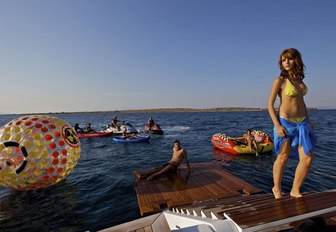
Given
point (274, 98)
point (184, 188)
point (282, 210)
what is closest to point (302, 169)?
point (282, 210)

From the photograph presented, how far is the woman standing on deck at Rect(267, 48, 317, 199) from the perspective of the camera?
3219mm

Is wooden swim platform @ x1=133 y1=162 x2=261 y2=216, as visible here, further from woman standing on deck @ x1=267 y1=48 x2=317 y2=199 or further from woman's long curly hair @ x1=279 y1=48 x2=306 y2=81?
woman's long curly hair @ x1=279 y1=48 x2=306 y2=81

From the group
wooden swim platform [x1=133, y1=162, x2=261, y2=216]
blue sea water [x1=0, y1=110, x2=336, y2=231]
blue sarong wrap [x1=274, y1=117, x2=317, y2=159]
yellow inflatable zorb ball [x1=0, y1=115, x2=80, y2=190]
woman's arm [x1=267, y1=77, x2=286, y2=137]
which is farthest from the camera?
blue sea water [x1=0, y1=110, x2=336, y2=231]

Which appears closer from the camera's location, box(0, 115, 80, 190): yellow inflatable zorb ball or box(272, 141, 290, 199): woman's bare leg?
box(272, 141, 290, 199): woman's bare leg

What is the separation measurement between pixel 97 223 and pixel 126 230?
9.71ft

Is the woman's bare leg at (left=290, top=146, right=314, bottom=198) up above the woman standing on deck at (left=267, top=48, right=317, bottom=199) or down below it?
below

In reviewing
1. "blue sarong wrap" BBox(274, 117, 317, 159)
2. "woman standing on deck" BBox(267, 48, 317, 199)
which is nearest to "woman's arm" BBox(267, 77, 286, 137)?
"woman standing on deck" BBox(267, 48, 317, 199)

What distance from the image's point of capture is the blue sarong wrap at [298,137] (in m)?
3.20

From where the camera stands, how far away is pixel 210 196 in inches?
252

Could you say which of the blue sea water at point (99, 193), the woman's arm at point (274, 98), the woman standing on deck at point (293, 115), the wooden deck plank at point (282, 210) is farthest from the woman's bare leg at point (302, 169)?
the blue sea water at point (99, 193)

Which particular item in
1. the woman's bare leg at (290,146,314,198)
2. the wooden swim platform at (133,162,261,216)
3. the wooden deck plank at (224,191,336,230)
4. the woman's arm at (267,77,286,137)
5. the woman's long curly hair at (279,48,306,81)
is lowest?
the wooden swim platform at (133,162,261,216)

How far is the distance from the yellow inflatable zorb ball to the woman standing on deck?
627 centimetres

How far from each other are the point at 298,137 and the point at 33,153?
6788mm

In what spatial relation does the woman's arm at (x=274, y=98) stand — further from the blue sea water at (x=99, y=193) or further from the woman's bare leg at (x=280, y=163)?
the blue sea water at (x=99, y=193)
